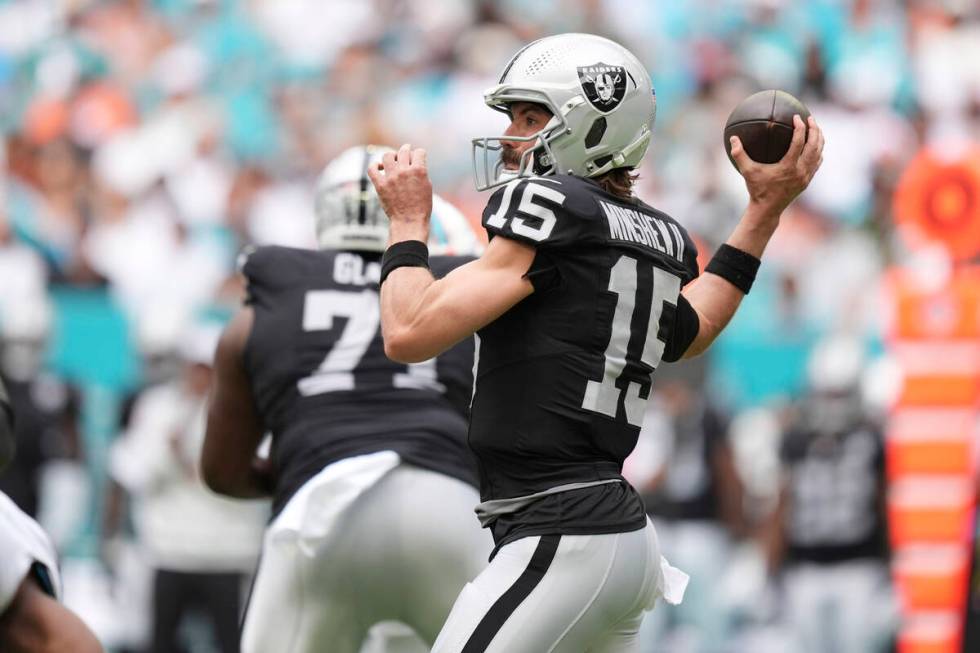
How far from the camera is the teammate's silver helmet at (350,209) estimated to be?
4875mm

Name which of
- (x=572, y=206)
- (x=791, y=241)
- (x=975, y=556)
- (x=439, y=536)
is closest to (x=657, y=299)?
(x=572, y=206)

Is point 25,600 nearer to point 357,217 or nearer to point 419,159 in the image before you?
point 419,159

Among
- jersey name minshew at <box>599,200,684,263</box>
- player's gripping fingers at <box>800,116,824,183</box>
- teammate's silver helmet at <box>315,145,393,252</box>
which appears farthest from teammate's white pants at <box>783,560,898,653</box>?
jersey name minshew at <box>599,200,684,263</box>

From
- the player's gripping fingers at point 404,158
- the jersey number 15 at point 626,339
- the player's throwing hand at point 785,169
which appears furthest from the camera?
the player's throwing hand at point 785,169

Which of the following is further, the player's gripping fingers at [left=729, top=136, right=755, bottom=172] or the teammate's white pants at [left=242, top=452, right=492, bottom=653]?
the teammate's white pants at [left=242, top=452, right=492, bottom=653]

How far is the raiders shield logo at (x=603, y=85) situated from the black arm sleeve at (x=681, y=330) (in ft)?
1.48

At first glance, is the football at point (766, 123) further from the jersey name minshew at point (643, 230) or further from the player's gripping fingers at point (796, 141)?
the jersey name minshew at point (643, 230)

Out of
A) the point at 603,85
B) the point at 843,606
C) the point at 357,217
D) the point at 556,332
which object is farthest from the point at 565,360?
the point at 843,606

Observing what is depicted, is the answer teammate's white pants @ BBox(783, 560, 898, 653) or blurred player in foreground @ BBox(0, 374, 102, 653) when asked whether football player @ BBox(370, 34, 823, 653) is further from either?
teammate's white pants @ BBox(783, 560, 898, 653)

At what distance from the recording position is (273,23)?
14523mm

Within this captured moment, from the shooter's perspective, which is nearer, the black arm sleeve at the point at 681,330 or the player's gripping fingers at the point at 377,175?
the player's gripping fingers at the point at 377,175

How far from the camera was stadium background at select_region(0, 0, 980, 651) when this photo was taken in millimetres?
8805

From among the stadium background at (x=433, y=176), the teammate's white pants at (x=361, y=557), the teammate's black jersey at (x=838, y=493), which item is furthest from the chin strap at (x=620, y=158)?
the teammate's black jersey at (x=838, y=493)

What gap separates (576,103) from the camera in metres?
3.71
